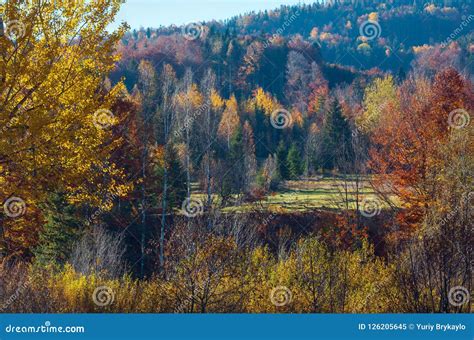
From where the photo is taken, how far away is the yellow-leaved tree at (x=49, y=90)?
7.40 meters

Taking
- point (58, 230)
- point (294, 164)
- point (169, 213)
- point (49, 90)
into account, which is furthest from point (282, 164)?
point (49, 90)

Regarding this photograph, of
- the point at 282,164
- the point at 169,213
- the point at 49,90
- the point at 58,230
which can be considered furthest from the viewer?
the point at 282,164

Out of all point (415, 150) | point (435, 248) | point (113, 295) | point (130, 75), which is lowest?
point (113, 295)

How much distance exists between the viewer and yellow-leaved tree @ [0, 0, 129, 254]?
7402mm

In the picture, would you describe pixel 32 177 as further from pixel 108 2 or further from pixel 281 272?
pixel 281 272

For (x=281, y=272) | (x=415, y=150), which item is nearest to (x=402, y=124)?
(x=415, y=150)

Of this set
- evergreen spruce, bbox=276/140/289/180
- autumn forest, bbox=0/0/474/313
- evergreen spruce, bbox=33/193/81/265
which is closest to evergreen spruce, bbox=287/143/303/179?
evergreen spruce, bbox=276/140/289/180

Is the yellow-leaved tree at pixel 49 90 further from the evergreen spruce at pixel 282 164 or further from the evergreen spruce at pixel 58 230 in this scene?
the evergreen spruce at pixel 282 164

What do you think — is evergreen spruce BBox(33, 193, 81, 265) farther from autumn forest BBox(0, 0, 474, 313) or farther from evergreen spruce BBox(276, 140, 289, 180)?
evergreen spruce BBox(276, 140, 289, 180)

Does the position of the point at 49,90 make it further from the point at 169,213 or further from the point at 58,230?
the point at 169,213

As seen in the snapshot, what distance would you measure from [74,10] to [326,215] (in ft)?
65.3

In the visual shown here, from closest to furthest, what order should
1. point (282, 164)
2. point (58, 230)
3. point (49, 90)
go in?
point (49, 90) → point (58, 230) → point (282, 164)

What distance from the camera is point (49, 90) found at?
7.89 meters

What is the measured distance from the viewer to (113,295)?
800 centimetres
